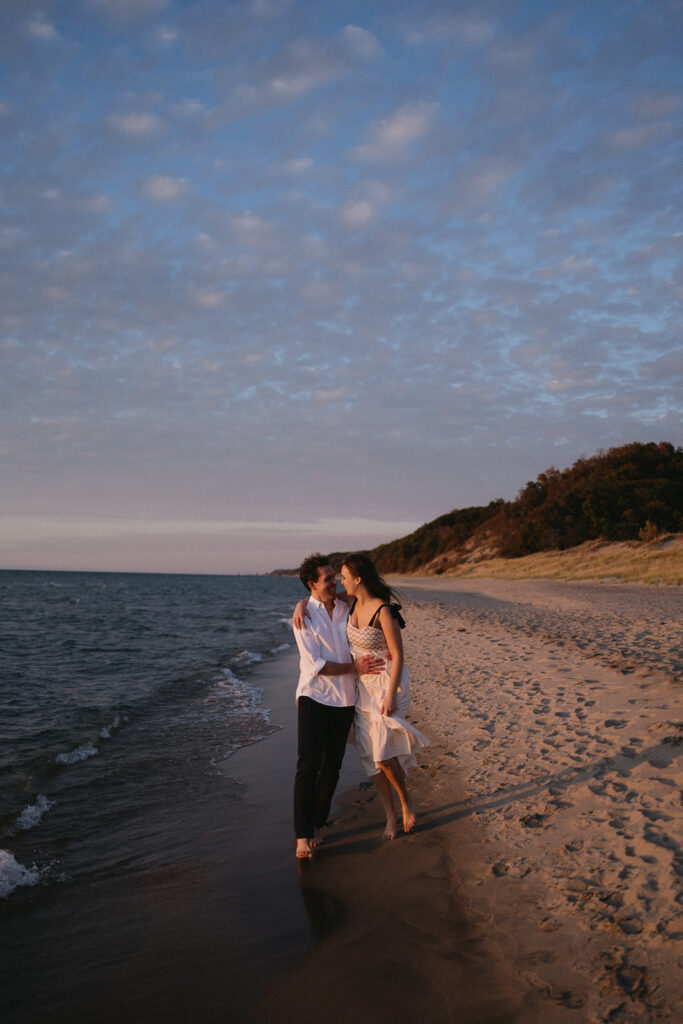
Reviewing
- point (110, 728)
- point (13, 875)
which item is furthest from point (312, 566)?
point (110, 728)

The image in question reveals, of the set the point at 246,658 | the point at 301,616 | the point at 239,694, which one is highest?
the point at 301,616

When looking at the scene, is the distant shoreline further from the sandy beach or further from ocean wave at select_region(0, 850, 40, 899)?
ocean wave at select_region(0, 850, 40, 899)

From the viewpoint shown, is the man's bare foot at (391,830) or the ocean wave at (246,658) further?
the ocean wave at (246,658)

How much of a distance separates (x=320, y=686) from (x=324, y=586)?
0.80 metres

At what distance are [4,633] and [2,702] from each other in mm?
14963

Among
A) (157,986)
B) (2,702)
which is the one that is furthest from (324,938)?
(2,702)

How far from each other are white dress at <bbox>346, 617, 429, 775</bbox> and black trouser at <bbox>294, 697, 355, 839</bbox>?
0.18 metres

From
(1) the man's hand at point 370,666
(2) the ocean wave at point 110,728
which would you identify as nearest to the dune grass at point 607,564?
(2) the ocean wave at point 110,728

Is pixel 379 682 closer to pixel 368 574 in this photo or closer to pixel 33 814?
pixel 368 574

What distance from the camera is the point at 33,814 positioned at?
20.4 feet

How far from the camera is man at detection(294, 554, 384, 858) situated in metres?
4.78

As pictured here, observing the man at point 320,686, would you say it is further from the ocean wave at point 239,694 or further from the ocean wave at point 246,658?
the ocean wave at point 246,658

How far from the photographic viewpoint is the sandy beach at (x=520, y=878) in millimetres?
3049

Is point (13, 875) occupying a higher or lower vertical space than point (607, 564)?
lower
